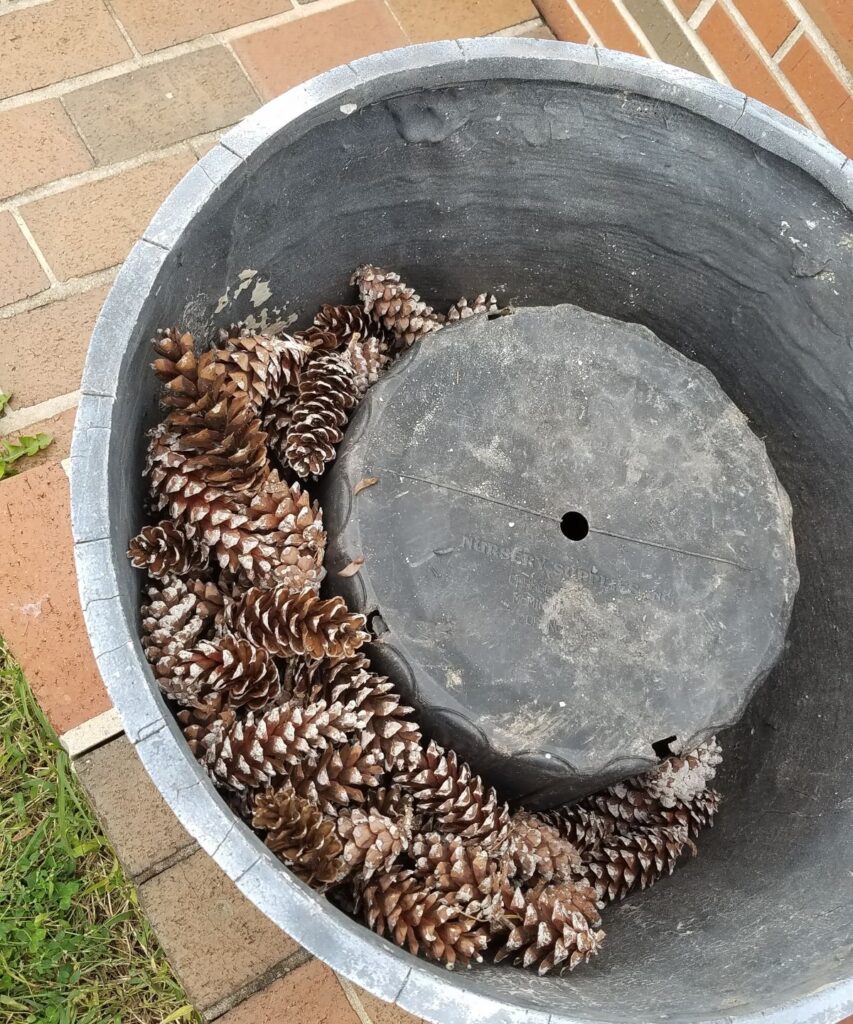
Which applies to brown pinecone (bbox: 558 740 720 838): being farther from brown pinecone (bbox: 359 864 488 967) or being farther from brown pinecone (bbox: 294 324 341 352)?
brown pinecone (bbox: 294 324 341 352)

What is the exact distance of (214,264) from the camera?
1146 millimetres

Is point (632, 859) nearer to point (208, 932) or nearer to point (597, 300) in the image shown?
point (208, 932)

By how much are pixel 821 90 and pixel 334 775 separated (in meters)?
1.33

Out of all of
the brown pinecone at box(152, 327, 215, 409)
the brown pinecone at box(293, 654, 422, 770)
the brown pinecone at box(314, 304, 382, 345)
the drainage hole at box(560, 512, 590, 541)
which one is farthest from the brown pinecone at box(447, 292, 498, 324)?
the brown pinecone at box(293, 654, 422, 770)

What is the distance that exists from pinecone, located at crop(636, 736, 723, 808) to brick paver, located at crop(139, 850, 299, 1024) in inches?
22.4

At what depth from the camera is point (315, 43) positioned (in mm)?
1887

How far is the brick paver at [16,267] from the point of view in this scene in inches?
64.1

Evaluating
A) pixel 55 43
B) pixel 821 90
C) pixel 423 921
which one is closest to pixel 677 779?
pixel 423 921

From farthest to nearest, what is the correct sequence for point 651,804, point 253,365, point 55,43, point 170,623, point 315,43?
1. point 315,43
2. point 55,43
3. point 651,804
4. point 253,365
5. point 170,623

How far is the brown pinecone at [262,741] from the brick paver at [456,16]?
58.6 inches

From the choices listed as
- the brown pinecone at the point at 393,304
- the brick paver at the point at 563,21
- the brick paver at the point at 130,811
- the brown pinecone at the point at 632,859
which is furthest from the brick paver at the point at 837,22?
the brick paver at the point at 130,811

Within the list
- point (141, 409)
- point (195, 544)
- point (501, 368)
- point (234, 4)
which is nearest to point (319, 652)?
point (195, 544)

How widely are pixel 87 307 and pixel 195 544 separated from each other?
73cm

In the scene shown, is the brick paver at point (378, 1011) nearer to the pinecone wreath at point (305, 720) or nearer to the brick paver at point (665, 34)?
the pinecone wreath at point (305, 720)
